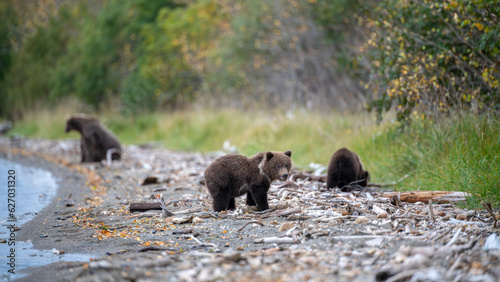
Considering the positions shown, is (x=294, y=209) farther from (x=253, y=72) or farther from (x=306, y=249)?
(x=253, y=72)

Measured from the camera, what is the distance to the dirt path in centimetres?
486

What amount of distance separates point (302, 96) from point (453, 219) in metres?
15.0

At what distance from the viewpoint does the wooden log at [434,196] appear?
7551 mm

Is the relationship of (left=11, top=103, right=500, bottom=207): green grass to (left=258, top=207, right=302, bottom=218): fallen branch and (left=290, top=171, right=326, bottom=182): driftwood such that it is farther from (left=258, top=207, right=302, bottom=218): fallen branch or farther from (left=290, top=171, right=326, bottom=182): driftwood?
(left=258, top=207, right=302, bottom=218): fallen branch

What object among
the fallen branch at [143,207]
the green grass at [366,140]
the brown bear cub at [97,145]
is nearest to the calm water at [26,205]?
the brown bear cub at [97,145]

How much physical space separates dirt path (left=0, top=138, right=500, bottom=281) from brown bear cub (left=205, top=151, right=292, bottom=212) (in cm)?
26

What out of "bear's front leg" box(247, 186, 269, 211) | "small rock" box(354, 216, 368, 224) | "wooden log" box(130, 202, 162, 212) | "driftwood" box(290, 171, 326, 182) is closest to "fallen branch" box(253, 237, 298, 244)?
"small rock" box(354, 216, 368, 224)

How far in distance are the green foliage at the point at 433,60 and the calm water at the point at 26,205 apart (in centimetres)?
665

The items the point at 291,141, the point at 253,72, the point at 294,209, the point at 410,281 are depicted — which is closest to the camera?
the point at 410,281

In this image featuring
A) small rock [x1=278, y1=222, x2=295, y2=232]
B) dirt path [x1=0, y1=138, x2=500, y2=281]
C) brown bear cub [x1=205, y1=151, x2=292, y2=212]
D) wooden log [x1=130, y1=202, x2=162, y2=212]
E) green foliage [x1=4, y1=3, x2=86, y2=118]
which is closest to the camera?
dirt path [x1=0, y1=138, x2=500, y2=281]

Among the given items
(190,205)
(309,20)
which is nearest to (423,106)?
(190,205)

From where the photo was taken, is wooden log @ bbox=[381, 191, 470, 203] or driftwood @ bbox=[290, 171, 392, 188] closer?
wooden log @ bbox=[381, 191, 470, 203]

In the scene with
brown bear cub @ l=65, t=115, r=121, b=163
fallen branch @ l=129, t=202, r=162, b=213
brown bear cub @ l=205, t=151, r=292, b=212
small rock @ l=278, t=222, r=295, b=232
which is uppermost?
brown bear cub @ l=65, t=115, r=121, b=163

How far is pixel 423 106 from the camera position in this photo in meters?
10.1
